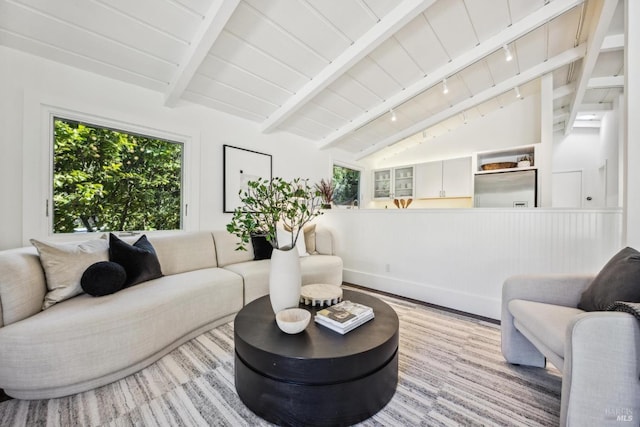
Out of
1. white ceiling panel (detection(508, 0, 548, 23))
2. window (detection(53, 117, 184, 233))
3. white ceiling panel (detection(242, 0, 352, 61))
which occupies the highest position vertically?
white ceiling panel (detection(508, 0, 548, 23))

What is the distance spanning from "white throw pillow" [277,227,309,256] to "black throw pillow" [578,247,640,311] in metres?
2.28

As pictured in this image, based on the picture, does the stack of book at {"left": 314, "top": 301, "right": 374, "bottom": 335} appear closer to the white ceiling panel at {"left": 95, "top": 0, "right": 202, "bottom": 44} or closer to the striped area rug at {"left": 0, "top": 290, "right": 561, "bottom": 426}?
the striped area rug at {"left": 0, "top": 290, "right": 561, "bottom": 426}

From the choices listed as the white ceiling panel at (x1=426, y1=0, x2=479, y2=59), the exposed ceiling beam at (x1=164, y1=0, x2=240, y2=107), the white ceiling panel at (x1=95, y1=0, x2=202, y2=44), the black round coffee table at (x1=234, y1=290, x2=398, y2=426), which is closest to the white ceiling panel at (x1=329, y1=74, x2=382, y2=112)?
the white ceiling panel at (x1=426, y1=0, x2=479, y2=59)

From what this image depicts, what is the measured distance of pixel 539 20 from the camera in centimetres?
247

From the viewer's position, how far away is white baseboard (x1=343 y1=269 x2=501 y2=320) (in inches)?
99.2

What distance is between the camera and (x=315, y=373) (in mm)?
1123

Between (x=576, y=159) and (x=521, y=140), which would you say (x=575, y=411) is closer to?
(x=521, y=140)

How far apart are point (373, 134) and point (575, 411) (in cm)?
427

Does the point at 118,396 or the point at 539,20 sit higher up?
the point at 539,20

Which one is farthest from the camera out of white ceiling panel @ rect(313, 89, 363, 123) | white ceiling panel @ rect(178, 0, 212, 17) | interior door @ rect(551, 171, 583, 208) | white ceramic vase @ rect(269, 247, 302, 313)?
interior door @ rect(551, 171, 583, 208)

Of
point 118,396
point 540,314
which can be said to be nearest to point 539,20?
point 540,314

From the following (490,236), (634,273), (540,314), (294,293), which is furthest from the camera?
(490,236)

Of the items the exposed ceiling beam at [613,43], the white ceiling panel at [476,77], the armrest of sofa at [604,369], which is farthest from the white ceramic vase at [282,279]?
the exposed ceiling beam at [613,43]

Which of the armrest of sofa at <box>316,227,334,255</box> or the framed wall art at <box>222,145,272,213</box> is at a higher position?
the framed wall art at <box>222,145,272,213</box>
